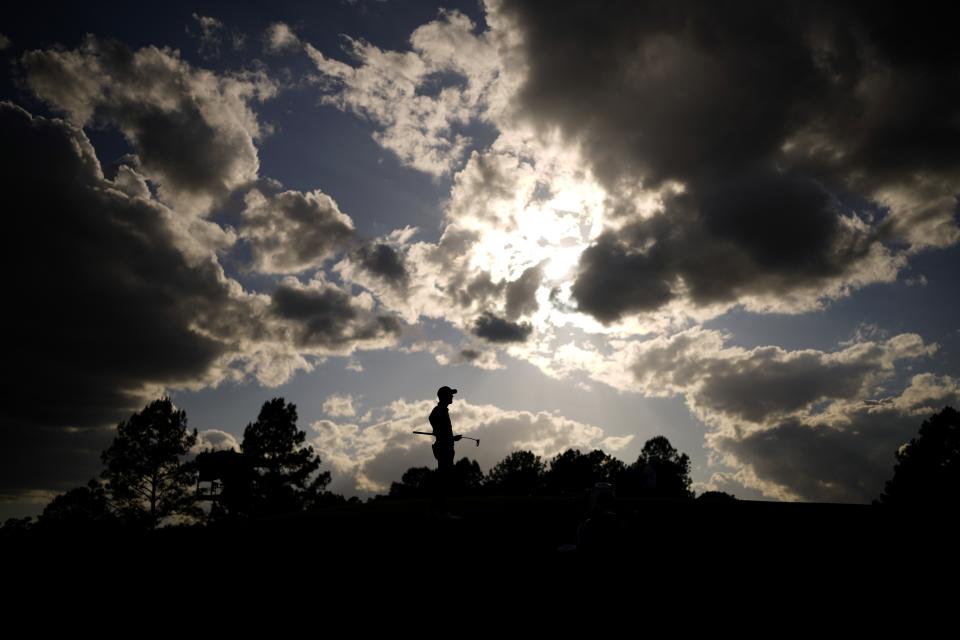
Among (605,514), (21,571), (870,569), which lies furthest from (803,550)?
(21,571)

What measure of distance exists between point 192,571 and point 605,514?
258 inches

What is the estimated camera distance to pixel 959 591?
650 centimetres

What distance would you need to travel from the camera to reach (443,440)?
12594 millimetres

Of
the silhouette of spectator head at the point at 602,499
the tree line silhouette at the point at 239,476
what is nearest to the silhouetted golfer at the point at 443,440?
the silhouette of spectator head at the point at 602,499

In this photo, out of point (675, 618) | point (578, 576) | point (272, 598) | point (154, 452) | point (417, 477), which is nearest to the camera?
point (675, 618)

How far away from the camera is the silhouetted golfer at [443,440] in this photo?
491 inches

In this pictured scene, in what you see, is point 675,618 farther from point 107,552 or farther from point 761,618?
point 107,552

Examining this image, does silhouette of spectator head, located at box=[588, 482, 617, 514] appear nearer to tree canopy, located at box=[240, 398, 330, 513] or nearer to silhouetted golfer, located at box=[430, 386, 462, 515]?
silhouetted golfer, located at box=[430, 386, 462, 515]

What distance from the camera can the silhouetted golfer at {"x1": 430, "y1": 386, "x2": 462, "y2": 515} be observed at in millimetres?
12469

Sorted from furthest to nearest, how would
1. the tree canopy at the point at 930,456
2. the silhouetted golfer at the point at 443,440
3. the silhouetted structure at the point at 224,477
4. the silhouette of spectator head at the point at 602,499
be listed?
the tree canopy at the point at 930,456 < the silhouetted structure at the point at 224,477 < the silhouetted golfer at the point at 443,440 < the silhouette of spectator head at the point at 602,499

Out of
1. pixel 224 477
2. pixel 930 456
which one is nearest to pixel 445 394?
pixel 224 477

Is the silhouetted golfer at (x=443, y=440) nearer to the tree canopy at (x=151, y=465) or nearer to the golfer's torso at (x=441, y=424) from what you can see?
the golfer's torso at (x=441, y=424)

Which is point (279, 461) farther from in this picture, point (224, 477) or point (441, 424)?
point (441, 424)

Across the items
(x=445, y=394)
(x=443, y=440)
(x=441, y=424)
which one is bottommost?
(x=443, y=440)
